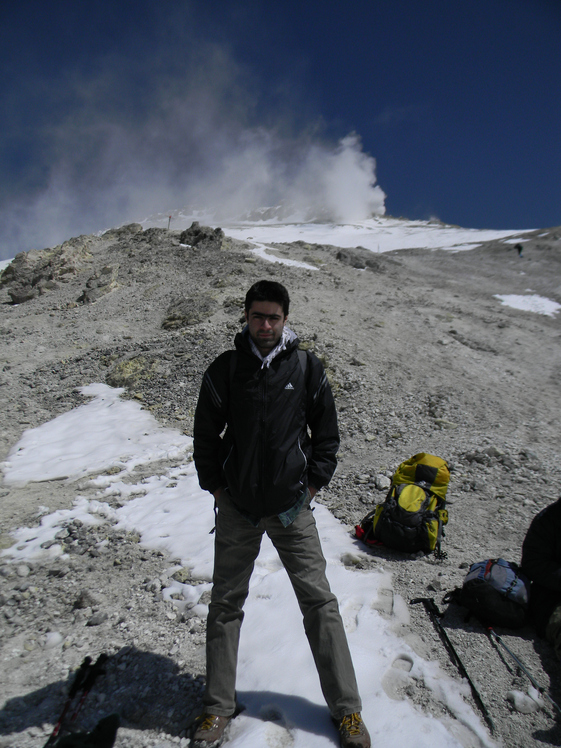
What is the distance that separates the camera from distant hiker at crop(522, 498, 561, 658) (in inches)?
143

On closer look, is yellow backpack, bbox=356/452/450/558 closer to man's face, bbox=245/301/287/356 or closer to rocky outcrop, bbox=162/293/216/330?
man's face, bbox=245/301/287/356

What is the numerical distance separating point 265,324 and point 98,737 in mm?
2698

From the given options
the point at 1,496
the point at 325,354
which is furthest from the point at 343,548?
the point at 325,354

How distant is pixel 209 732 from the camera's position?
8.66ft

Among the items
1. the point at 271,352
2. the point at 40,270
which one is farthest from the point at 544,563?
the point at 40,270

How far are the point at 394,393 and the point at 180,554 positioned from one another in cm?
691

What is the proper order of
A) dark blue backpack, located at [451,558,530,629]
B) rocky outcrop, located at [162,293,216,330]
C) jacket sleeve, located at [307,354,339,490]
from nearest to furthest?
1. jacket sleeve, located at [307,354,339,490]
2. dark blue backpack, located at [451,558,530,629]
3. rocky outcrop, located at [162,293,216,330]

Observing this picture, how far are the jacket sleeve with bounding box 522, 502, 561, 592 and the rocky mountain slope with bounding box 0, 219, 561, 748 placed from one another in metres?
0.54

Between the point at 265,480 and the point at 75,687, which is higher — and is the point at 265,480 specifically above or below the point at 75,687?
above

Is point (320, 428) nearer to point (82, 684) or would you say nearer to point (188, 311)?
point (82, 684)

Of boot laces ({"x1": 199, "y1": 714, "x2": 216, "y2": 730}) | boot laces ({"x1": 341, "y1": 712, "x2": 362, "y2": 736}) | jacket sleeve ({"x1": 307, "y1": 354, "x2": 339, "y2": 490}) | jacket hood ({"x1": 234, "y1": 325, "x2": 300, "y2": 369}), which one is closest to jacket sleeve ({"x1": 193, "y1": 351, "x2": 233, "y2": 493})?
jacket hood ({"x1": 234, "y1": 325, "x2": 300, "y2": 369})

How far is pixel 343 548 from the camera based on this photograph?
5.21 m

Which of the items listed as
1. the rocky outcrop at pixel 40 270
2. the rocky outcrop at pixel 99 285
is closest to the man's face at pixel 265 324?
the rocky outcrop at pixel 99 285

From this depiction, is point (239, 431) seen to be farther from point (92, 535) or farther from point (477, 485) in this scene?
point (477, 485)
